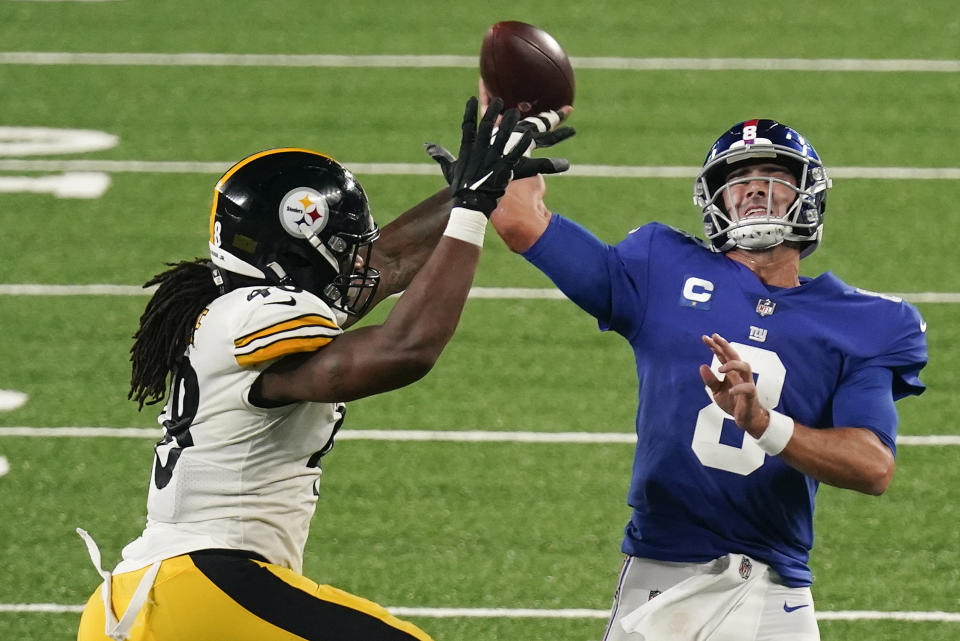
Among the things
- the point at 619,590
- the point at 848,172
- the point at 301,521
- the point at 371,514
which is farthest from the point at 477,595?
the point at 848,172

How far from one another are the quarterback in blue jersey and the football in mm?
445

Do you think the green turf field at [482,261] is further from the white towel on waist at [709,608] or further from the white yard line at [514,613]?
the white towel on waist at [709,608]

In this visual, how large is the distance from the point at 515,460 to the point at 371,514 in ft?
2.19

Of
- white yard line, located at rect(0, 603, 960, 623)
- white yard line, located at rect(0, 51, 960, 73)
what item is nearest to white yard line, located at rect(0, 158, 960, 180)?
white yard line, located at rect(0, 51, 960, 73)

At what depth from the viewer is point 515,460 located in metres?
5.84

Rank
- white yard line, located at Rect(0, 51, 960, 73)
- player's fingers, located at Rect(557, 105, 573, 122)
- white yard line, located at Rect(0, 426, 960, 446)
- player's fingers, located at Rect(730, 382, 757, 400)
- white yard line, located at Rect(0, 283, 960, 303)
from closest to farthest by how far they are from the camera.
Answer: player's fingers, located at Rect(730, 382, 757, 400) < player's fingers, located at Rect(557, 105, 573, 122) < white yard line, located at Rect(0, 426, 960, 446) < white yard line, located at Rect(0, 283, 960, 303) < white yard line, located at Rect(0, 51, 960, 73)

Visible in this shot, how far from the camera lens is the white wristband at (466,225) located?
10.3 feet

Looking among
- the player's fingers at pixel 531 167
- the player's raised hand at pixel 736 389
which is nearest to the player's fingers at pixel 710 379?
the player's raised hand at pixel 736 389

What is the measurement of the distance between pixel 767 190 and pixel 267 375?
1244mm

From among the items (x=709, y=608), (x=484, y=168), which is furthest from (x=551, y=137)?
(x=709, y=608)

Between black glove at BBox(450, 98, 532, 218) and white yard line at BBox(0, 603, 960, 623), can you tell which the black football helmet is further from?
white yard line at BBox(0, 603, 960, 623)

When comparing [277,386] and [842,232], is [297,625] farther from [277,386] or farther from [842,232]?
[842,232]

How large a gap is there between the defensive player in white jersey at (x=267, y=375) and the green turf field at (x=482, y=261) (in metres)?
1.64

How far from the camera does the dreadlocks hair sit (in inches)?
129
